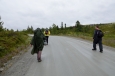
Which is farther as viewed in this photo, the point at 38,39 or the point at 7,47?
the point at 7,47

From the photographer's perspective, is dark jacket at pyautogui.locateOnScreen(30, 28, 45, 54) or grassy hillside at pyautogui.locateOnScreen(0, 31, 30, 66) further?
grassy hillside at pyautogui.locateOnScreen(0, 31, 30, 66)

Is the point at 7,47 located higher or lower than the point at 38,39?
lower

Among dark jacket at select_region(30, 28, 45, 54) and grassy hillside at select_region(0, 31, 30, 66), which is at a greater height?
dark jacket at select_region(30, 28, 45, 54)

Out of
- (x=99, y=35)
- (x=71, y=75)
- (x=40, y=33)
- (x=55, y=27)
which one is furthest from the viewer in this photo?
Result: (x=55, y=27)

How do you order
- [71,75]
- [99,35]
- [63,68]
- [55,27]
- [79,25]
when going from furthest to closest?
1. [55,27]
2. [79,25]
3. [99,35]
4. [63,68]
5. [71,75]

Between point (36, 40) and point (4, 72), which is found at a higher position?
point (36, 40)

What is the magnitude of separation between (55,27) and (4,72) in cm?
6908

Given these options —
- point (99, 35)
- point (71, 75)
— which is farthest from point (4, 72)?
point (99, 35)

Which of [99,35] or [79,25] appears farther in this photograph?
[79,25]

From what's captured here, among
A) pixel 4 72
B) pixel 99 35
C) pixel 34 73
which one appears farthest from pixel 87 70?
pixel 99 35

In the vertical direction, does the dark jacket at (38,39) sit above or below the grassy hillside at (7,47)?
above

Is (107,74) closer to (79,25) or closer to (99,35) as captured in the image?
(99,35)

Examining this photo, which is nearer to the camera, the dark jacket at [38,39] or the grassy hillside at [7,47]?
the dark jacket at [38,39]

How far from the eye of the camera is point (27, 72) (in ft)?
23.6
